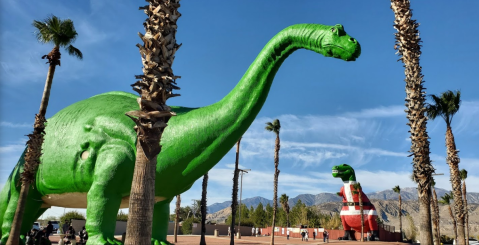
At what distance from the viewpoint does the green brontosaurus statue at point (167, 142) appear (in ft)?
21.1

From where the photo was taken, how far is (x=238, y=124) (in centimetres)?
675

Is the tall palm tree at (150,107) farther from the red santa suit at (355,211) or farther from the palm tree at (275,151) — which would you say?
the red santa suit at (355,211)

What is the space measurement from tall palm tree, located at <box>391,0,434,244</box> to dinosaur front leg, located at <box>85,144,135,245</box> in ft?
23.8

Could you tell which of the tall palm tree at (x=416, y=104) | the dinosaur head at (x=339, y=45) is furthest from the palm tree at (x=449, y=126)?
the dinosaur head at (x=339, y=45)

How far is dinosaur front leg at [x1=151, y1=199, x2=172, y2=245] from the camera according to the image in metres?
7.46

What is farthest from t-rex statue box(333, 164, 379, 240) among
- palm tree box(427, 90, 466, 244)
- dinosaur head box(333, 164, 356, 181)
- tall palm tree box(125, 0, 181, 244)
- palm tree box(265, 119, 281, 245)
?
tall palm tree box(125, 0, 181, 244)

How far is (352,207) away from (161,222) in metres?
A: 29.1

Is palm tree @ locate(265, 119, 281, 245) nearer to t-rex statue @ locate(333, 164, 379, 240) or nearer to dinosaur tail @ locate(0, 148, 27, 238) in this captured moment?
t-rex statue @ locate(333, 164, 379, 240)

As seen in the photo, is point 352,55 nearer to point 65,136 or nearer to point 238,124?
point 238,124

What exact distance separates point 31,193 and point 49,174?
4.68ft

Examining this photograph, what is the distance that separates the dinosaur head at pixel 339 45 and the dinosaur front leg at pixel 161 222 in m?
4.29

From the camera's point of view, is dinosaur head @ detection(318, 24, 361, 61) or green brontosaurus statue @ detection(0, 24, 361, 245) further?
green brontosaurus statue @ detection(0, 24, 361, 245)

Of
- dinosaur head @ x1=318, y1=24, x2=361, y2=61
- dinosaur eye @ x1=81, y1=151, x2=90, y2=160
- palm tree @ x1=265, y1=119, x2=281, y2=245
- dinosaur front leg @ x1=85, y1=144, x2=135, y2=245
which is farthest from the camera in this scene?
palm tree @ x1=265, y1=119, x2=281, y2=245

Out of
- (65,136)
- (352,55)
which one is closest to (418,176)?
(352,55)
